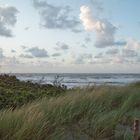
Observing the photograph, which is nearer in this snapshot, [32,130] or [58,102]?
[32,130]

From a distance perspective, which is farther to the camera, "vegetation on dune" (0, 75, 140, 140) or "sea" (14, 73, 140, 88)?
"sea" (14, 73, 140, 88)

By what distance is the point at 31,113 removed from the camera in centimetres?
581

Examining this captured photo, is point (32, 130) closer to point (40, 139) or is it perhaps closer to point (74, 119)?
point (40, 139)

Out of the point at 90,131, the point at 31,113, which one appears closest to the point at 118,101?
the point at 90,131

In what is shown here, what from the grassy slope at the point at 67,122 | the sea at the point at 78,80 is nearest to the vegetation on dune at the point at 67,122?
the grassy slope at the point at 67,122

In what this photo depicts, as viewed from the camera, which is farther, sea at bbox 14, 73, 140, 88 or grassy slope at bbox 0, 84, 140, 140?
sea at bbox 14, 73, 140, 88

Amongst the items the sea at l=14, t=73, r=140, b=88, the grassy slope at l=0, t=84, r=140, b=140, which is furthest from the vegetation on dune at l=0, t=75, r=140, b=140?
the sea at l=14, t=73, r=140, b=88

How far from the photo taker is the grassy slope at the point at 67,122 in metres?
5.14

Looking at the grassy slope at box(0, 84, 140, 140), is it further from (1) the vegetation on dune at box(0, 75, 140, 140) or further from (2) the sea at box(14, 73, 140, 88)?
(2) the sea at box(14, 73, 140, 88)

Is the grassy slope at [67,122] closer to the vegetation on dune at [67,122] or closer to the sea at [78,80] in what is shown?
the vegetation on dune at [67,122]

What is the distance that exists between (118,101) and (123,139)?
3.84m

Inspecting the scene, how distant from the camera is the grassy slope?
16.9 ft

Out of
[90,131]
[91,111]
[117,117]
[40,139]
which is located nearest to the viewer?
[40,139]

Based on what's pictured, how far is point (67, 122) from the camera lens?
6531 mm
